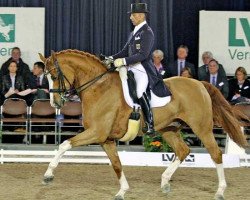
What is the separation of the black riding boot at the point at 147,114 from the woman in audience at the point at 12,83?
4.24m

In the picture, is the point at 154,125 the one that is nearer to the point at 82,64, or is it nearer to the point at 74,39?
the point at 82,64

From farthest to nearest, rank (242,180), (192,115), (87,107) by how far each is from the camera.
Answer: (242,180)
(192,115)
(87,107)

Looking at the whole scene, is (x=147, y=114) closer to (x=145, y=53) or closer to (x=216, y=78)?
(x=145, y=53)

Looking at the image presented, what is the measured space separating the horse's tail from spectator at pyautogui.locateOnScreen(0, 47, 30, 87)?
4.10m

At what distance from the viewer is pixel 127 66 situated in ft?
25.9

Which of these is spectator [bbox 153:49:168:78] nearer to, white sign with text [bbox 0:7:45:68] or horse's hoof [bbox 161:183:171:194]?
white sign with text [bbox 0:7:45:68]

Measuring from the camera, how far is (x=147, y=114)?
26.1 feet

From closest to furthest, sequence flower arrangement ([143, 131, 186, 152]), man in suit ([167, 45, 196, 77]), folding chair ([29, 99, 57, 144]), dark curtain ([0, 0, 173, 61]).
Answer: flower arrangement ([143, 131, 186, 152]), folding chair ([29, 99, 57, 144]), man in suit ([167, 45, 196, 77]), dark curtain ([0, 0, 173, 61])

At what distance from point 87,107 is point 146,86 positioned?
2.17 feet

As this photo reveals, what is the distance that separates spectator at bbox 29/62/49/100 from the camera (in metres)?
11.9

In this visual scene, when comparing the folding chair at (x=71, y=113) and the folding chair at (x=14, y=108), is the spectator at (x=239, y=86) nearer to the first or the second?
the folding chair at (x=71, y=113)

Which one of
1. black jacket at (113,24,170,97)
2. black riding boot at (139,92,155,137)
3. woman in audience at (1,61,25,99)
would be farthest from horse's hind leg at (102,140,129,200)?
woman in audience at (1,61,25,99)

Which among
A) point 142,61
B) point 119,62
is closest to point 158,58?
point 142,61

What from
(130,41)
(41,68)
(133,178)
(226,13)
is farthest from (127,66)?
(226,13)
